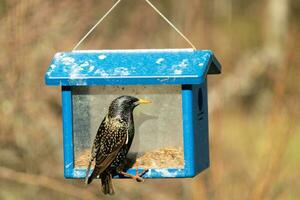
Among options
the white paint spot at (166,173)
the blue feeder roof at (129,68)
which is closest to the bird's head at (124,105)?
the blue feeder roof at (129,68)

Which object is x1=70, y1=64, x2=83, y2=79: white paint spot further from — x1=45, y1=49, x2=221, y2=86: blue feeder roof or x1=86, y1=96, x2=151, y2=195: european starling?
x1=86, y1=96, x2=151, y2=195: european starling

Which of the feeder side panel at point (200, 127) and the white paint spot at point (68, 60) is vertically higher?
the white paint spot at point (68, 60)

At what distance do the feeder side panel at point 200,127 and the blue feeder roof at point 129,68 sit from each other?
0.16m

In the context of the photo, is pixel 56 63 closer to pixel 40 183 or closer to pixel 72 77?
pixel 72 77

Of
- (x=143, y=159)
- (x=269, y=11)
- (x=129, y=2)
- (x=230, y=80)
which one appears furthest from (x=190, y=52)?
(x=269, y=11)

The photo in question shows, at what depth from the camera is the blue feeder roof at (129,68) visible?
5.82 meters

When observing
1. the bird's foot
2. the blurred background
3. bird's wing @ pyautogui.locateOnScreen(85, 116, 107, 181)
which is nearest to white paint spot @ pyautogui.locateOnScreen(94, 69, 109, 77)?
bird's wing @ pyautogui.locateOnScreen(85, 116, 107, 181)

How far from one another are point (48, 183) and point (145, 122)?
1873mm

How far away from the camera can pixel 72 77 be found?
5918 mm

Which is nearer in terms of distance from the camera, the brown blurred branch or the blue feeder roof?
the blue feeder roof

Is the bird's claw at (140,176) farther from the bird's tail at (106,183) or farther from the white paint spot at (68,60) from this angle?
the white paint spot at (68,60)

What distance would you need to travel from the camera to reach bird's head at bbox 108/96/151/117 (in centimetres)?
589

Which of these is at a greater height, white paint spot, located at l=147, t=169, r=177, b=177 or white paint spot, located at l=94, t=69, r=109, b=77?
white paint spot, located at l=94, t=69, r=109, b=77

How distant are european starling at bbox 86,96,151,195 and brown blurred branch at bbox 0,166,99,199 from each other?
179 cm
